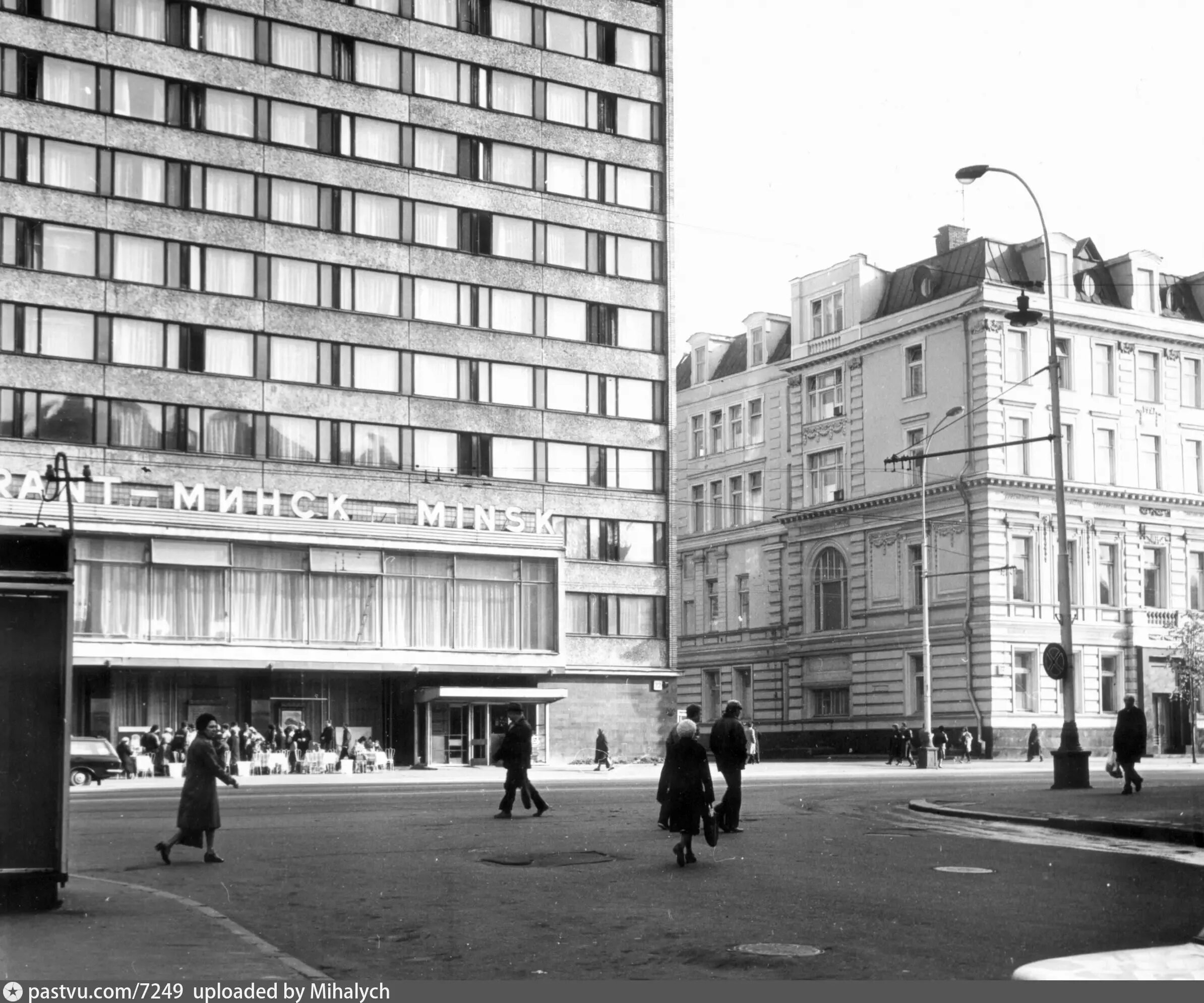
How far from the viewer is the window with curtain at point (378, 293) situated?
58.0 metres

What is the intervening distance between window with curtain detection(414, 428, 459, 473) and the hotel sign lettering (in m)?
1.43

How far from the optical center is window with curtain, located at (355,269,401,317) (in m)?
58.0

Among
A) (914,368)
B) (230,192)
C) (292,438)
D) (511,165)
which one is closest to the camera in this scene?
(292,438)

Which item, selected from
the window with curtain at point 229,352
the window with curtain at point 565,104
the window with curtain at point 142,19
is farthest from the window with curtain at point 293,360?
the window with curtain at point 565,104

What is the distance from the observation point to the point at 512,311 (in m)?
61.0

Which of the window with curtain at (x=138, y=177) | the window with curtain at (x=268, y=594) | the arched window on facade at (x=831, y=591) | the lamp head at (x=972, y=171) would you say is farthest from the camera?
the arched window on facade at (x=831, y=591)

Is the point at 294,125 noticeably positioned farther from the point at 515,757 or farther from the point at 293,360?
the point at 515,757

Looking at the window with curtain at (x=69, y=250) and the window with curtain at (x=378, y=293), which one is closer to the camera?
the window with curtain at (x=69, y=250)

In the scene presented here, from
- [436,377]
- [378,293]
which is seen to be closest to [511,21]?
[378,293]

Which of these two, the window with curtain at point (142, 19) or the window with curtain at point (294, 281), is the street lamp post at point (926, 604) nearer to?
the window with curtain at point (294, 281)

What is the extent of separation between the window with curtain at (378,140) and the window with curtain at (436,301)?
4686 millimetres

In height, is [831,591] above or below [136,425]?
below

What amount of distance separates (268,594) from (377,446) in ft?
24.4

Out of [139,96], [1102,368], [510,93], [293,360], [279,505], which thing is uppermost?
[510,93]
